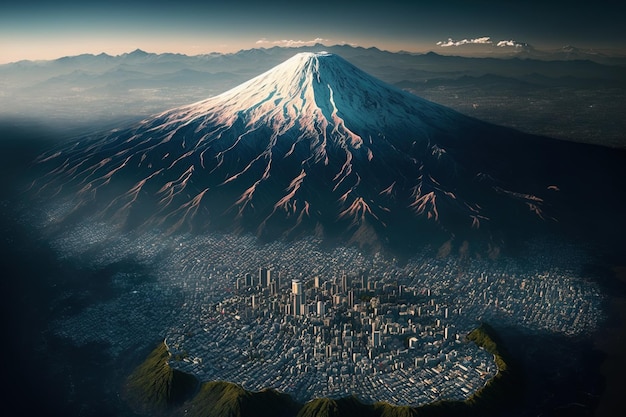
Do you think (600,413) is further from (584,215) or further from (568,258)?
(584,215)

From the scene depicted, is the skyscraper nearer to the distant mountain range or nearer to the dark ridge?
the dark ridge

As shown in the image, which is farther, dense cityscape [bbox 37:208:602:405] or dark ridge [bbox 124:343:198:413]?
dense cityscape [bbox 37:208:602:405]

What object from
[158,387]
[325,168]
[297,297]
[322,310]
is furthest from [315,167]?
[158,387]

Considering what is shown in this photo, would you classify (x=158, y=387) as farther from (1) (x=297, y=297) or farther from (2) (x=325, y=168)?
(2) (x=325, y=168)

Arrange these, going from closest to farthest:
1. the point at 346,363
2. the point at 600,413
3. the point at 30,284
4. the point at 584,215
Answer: the point at 600,413, the point at 346,363, the point at 30,284, the point at 584,215

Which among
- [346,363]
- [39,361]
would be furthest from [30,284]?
[346,363]

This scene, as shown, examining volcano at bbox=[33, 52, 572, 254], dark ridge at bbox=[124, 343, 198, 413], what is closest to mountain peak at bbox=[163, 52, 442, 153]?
volcano at bbox=[33, 52, 572, 254]
